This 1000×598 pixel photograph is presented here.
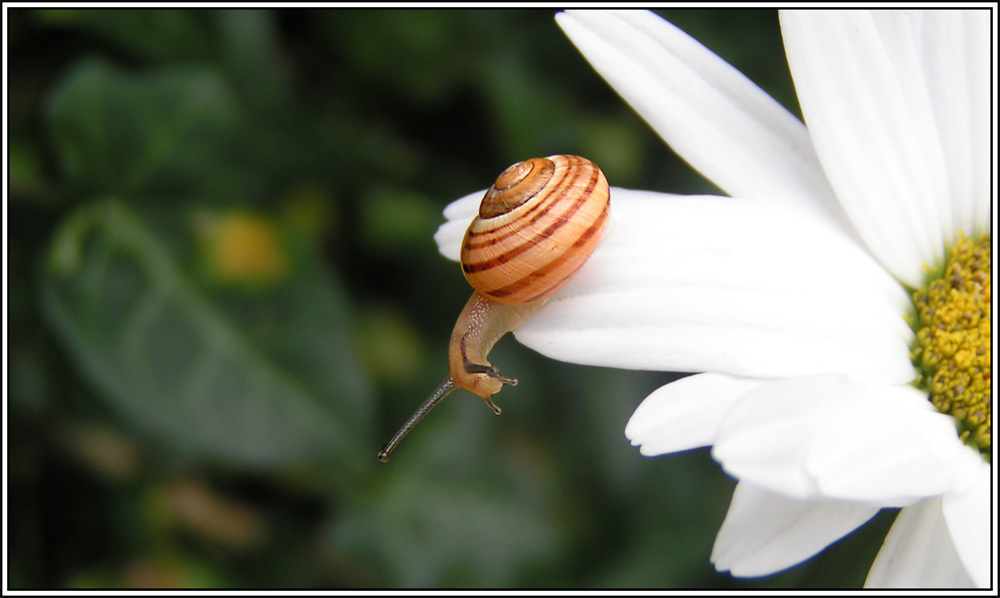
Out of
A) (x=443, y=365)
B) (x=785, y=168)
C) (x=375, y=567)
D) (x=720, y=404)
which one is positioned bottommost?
(x=375, y=567)

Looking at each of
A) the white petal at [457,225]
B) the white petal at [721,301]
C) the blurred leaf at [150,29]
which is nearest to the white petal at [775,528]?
the white petal at [721,301]

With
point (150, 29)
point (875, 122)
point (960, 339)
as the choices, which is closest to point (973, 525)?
point (960, 339)

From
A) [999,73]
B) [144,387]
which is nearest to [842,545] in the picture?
[999,73]

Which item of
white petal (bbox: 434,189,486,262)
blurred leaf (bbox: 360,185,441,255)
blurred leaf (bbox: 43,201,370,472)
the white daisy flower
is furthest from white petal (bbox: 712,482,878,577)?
blurred leaf (bbox: 360,185,441,255)

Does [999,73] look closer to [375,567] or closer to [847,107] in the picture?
[847,107]

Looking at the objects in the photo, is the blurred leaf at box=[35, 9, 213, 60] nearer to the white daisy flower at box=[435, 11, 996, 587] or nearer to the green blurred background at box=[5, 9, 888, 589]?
the green blurred background at box=[5, 9, 888, 589]

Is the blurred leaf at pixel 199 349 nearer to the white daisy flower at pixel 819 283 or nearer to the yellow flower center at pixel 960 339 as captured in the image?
the white daisy flower at pixel 819 283
